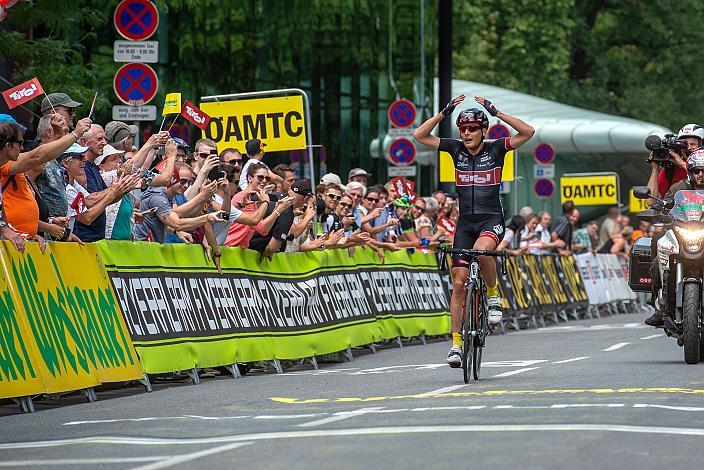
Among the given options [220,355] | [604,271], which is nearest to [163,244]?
[220,355]

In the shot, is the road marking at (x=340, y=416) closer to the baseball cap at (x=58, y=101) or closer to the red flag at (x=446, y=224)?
the baseball cap at (x=58, y=101)

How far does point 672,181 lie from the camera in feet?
61.3

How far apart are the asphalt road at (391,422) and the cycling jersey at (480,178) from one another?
1501 millimetres

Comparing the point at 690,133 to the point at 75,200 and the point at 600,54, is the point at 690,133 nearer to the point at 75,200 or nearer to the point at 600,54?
the point at 75,200

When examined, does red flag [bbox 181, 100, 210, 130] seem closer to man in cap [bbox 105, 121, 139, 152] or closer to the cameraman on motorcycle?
man in cap [bbox 105, 121, 139, 152]

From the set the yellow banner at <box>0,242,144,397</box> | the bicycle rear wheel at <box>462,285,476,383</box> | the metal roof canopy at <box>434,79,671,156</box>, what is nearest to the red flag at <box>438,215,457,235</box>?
the bicycle rear wheel at <box>462,285,476,383</box>

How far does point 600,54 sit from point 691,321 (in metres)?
52.0

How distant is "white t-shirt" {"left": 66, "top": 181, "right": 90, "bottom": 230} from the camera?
49.0 ft

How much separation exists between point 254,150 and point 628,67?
4886 cm

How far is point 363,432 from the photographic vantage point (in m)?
10.4

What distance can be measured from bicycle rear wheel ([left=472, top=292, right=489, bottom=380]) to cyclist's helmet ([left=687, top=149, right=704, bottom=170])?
11.4 ft

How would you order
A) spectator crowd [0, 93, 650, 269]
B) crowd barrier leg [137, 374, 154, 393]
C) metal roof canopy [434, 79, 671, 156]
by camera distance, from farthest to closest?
metal roof canopy [434, 79, 671, 156] → crowd barrier leg [137, 374, 154, 393] → spectator crowd [0, 93, 650, 269]

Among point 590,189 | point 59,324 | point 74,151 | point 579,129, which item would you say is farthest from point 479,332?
point 579,129

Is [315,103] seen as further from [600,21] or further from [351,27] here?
[600,21]
